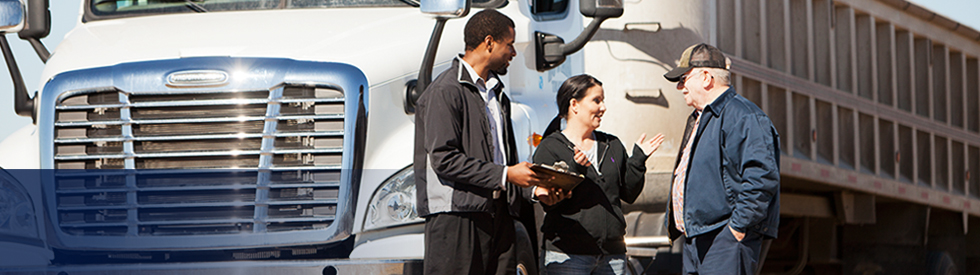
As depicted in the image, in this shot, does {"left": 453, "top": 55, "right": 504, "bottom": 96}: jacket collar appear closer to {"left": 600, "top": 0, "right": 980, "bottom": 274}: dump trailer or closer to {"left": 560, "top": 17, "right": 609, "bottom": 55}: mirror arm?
{"left": 560, "top": 17, "right": 609, "bottom": 55}: mirror arm

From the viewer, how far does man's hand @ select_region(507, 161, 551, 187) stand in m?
3.43

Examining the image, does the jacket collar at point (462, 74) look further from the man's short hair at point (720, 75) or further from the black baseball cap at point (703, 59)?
the man's short hair at point (720, 75)

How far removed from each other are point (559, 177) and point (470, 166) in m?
0.33

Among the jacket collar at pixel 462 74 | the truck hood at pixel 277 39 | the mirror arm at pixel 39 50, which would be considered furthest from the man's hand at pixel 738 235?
the mirror arm at pixel 39 50

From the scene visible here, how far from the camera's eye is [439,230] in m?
3.46

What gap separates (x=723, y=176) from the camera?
3609 millimetres

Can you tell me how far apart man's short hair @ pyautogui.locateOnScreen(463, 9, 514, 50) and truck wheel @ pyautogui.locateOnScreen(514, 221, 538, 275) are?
81cm

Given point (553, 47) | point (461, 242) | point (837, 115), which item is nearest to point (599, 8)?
point (553, 47)

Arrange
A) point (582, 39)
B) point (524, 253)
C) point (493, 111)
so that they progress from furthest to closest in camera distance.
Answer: point (582, 39) → point (524, 253) → point (493, 111)

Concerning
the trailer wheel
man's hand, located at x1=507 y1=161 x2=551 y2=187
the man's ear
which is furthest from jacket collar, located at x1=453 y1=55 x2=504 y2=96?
the trailer wheel

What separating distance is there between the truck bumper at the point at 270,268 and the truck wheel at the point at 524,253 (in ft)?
1.60

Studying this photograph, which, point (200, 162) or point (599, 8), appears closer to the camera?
point (200, 162)

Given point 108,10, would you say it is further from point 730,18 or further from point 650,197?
point 730,18

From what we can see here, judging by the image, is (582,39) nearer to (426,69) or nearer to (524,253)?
(426,69)
